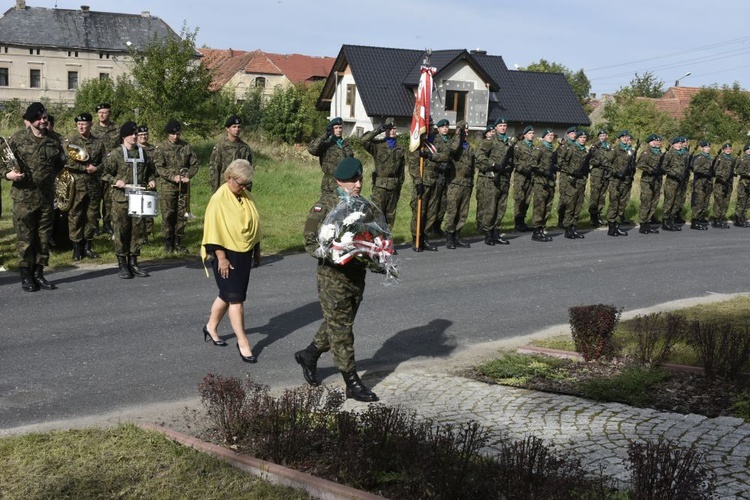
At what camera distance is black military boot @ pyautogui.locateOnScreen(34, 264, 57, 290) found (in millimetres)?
11789

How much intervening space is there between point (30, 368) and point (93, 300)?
10.0ft

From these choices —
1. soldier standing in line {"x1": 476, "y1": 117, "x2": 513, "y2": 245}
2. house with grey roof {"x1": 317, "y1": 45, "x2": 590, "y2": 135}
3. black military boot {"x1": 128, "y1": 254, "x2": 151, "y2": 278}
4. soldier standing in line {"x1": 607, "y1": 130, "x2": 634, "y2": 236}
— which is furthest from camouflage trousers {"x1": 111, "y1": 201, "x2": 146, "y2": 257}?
house with grey roof {"x1": 317, "y1": 45, "x2": 590, "y2": 135}

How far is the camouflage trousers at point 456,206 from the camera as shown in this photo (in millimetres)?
17141

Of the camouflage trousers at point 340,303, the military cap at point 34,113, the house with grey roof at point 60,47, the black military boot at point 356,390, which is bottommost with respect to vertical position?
the black military boot at point 356,390

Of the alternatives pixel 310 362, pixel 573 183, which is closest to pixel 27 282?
pixel 310 362

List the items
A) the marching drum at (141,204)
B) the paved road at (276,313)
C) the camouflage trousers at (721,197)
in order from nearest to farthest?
the paved road at (276,313) < the marching drum at (141,204) < the camouflage trousers at (721,197)

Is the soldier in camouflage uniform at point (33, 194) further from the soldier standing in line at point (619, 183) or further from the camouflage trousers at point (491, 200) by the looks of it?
the soldier standing in line at point (619, 183)

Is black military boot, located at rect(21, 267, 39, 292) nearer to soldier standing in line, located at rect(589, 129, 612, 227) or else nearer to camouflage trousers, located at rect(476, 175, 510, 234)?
camouflage trousers, located at rect(476, 175, 510, 234)

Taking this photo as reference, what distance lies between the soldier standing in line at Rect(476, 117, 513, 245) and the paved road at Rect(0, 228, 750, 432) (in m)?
0.65

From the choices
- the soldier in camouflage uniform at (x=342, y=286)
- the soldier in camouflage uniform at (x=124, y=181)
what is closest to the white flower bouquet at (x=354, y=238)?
the soldier in camouflage uniform at (x=342, y=286)

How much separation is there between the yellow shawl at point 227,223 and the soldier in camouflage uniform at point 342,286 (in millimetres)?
1312

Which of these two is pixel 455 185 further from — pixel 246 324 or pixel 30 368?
pixel 30 368

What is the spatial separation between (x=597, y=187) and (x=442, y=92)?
38.1m

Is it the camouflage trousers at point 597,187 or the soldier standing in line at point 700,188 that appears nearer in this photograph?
the camouflage trousers at point 597,187
